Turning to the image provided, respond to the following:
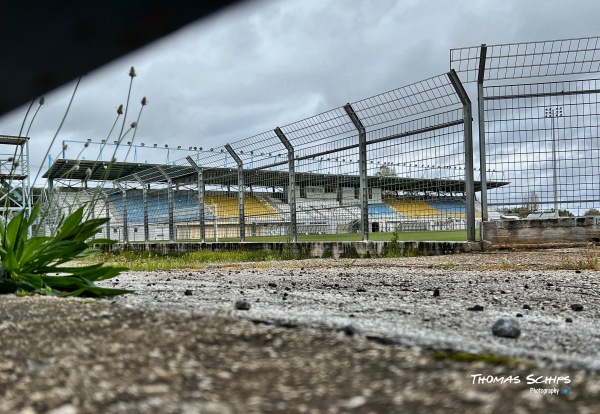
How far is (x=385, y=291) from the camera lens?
3311mm

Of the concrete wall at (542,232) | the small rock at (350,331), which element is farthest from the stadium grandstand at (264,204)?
the small rock at (350,331)

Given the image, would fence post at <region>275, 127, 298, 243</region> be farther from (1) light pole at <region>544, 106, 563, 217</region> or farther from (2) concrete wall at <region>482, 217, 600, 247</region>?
(1) light pole at <region>544, 106, 563, 217</region>

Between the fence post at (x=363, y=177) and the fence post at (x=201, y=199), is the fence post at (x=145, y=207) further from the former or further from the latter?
the fence post at (x=363, y=177)

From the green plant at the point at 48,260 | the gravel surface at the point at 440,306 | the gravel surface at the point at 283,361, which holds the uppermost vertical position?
the green plant at the point at 48,260

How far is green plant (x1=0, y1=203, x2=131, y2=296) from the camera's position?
270cm

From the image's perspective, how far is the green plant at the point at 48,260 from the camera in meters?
2.70

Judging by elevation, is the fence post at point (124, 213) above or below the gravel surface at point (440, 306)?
above

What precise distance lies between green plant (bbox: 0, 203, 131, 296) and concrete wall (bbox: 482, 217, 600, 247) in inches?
219

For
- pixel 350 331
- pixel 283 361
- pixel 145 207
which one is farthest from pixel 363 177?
pixel 145 207

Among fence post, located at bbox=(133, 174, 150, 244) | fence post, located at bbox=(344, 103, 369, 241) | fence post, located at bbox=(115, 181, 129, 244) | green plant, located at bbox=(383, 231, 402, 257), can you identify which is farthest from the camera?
fence post, located at bbox=(115, 181, 129, 244)

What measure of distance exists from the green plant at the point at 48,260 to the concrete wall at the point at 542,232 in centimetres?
555

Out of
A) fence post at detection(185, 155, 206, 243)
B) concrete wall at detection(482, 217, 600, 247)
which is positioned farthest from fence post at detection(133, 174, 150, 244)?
concrete wall at detection(482, 217, 600, 247)

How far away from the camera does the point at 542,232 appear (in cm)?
707

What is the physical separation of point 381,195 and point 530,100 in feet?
8.00
